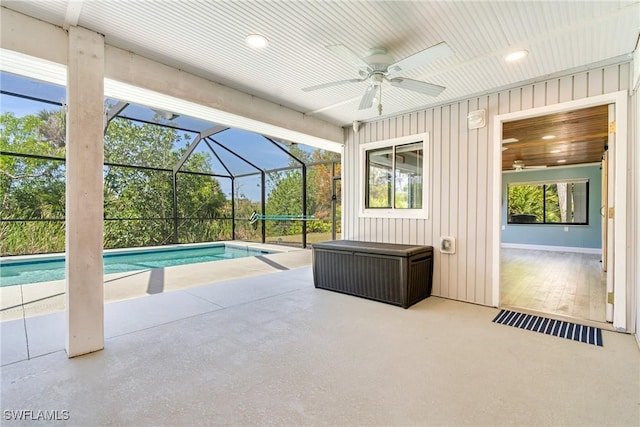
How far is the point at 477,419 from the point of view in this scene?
161 cm

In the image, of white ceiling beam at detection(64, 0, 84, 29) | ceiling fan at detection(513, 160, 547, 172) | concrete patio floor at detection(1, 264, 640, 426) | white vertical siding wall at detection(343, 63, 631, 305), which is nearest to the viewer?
concrete patio floor at detection(1, 264, 640, 426)

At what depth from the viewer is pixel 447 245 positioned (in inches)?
154

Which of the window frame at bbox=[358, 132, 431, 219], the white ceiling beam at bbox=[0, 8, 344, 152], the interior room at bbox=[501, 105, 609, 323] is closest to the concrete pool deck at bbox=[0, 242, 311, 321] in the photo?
the window frame at bbox=[358, 132, 431, 219]

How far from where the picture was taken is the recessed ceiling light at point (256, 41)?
2.47 meters

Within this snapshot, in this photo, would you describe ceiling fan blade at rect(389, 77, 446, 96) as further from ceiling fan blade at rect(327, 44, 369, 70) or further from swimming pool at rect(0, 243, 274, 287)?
swimming pool at rect(0, 243, 274, 287)

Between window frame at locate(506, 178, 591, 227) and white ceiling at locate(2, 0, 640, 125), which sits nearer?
white ceiling at locate(2, 0, 640, 125)

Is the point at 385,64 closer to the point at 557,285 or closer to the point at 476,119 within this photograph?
the point at 476,119

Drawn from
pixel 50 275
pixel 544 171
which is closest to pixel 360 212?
pixel 50 275

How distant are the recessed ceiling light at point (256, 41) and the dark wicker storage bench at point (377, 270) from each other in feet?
8.20

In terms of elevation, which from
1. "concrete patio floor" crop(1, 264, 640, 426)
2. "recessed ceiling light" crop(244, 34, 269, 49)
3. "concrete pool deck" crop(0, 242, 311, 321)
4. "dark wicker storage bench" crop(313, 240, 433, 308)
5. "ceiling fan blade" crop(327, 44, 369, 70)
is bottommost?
"concrete patio floor" crop(1, 264, 640, 426)

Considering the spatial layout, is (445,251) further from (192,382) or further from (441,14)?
(192,382)

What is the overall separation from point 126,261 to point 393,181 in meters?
7.22

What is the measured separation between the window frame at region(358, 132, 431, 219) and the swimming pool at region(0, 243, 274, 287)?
4.53 meters

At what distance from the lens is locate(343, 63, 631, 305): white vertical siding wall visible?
3410 mm
